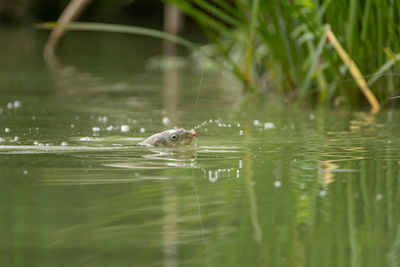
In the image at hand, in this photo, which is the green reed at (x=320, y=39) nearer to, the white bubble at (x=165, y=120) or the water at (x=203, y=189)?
the water at (x=203, y=189)

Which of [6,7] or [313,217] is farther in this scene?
[6,7]

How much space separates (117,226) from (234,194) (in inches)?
17.8

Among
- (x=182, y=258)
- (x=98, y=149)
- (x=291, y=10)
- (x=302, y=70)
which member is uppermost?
(x=291, y=10)

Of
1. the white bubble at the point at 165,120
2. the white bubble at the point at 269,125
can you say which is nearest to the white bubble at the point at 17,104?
the white bubble at the point at 165,120

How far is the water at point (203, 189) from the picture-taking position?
1629 millimetres

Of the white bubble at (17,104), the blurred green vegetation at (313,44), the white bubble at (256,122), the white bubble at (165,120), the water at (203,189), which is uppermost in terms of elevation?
the blurred green vegetation at (313,44)

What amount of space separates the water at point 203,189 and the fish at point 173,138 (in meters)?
0.08

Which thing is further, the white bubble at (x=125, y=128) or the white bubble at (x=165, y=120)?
the white bubble at (x=165, y=120)

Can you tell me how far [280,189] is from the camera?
7.22 feet

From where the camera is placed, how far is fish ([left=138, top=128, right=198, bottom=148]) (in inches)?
120

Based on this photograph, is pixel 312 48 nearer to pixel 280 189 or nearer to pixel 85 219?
pixel 280 189

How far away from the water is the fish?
80 mm

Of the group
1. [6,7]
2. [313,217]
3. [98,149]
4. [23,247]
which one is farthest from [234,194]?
[6,7]

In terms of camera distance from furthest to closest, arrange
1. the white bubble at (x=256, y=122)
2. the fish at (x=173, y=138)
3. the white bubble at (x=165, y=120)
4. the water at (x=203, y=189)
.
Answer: the white bubble at (x=165, y=120) < the white bubble at (x=256, y=122) < the fish at (x=173, y=138) < the water at (x=203, y=189)
